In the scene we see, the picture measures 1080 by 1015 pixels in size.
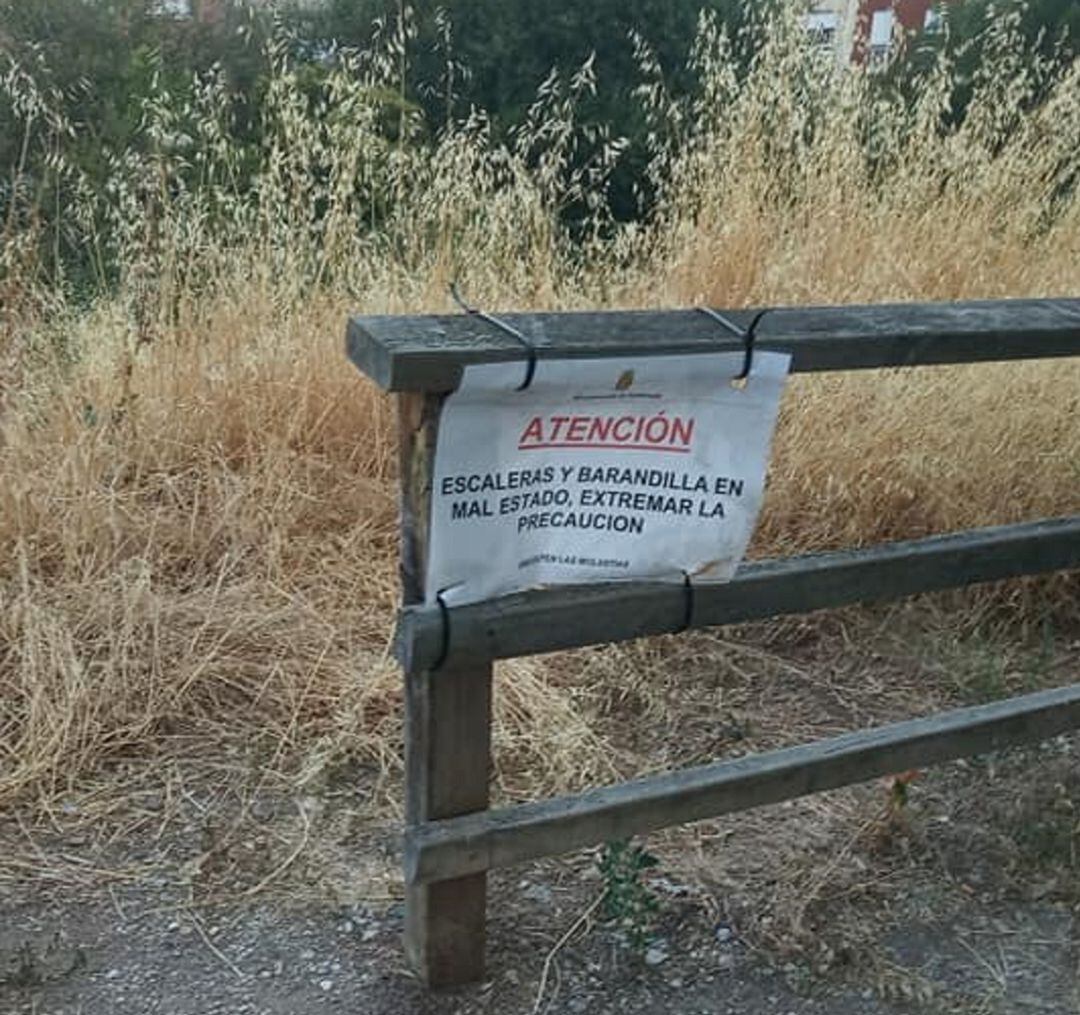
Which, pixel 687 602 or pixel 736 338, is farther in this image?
pixel 687 602

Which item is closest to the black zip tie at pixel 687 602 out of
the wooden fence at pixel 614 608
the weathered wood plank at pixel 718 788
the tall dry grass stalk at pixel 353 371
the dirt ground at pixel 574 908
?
the wooden fence at pixel 614 608

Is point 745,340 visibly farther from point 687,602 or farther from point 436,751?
point 436,751

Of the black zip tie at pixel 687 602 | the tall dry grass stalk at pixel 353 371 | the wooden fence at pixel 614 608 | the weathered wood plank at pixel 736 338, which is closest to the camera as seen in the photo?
the weathered wood plank at pixel 736 338

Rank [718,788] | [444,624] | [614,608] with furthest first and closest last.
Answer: [718,788]
[614,608]
[444,624]

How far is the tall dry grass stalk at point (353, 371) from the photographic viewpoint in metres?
3.48

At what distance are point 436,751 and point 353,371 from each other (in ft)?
8.50

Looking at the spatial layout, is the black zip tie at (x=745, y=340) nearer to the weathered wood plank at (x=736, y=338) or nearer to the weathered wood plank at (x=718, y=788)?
the weathered wood plank at (x=736, y=338)

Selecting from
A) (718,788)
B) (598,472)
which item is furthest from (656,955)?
(598,472)

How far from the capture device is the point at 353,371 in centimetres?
469

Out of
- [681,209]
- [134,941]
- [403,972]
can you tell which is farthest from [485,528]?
[681,209]

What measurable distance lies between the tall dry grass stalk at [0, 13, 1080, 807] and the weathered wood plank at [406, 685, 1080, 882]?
81 cm

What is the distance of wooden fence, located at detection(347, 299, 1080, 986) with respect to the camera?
2121 millimetres

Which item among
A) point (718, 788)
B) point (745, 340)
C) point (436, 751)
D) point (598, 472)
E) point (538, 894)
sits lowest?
point (538, 894)

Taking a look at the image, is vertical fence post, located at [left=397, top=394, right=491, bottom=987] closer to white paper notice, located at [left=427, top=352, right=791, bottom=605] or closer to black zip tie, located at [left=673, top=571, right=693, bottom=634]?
white paper notice, located at [left=427, top=352, right=791, bottom=605]
